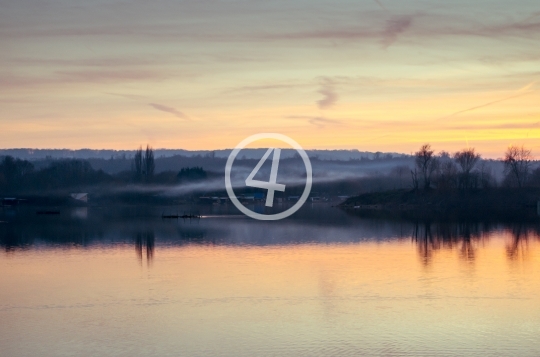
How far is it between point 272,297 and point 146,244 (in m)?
17.0

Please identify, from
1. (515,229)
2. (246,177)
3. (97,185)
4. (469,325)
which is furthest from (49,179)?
(469,325)

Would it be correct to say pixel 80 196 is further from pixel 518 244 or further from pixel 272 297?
pixel 272 297

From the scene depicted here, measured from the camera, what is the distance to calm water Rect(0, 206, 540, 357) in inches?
589

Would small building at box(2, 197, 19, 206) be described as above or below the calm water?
above

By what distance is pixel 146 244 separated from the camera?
35.8m

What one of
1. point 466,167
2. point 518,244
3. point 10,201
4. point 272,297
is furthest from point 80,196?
point 272,297

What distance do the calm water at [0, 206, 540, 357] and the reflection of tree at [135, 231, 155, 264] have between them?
15 cm

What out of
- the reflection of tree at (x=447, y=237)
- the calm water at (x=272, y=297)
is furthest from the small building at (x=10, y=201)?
the reflection of tree at (x=447, y=237)

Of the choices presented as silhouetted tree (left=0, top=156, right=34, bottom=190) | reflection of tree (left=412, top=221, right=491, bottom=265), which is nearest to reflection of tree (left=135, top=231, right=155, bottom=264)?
reflection of tree (left=412, top=221, right=491, bottom=265)

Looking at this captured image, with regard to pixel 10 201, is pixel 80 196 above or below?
above

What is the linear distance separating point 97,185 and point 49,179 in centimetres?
738

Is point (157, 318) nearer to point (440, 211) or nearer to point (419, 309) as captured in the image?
point (419, 309)

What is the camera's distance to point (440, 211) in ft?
236

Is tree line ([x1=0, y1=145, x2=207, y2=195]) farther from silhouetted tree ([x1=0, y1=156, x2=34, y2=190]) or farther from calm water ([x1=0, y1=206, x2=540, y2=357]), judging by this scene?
calm water ([x1=0, y1=206, x2=540, y2=357])
